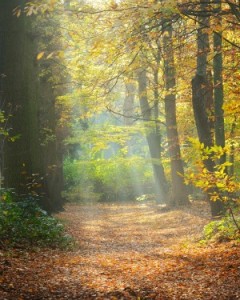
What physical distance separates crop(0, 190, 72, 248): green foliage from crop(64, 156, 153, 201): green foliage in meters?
14.8

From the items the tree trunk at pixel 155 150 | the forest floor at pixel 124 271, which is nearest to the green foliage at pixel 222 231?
the forest floor at pixel 124 271

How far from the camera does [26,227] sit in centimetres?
809

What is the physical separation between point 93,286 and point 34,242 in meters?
2.84

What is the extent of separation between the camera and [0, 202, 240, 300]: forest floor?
497 centimetres

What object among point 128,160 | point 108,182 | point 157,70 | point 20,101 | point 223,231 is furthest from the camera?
point 108,182

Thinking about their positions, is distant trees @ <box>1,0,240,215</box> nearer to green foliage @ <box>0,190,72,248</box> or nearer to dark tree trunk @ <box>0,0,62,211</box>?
dark tree trunk @ <box>0,0,62,211</box>

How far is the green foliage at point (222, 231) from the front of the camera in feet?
26.3

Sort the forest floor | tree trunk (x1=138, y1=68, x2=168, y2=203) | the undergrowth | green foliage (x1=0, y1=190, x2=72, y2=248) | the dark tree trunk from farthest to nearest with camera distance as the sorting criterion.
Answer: tree trunk (x1=138, y1=68, x2=168, y2=203)
the dark tree trunk
the undergrowth
green foliage (x1=0, y1=190, x2=72, y2=248)
the forest floor

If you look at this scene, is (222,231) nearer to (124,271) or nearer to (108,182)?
(124,271)

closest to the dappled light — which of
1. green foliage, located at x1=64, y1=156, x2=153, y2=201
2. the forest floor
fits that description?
the forest floor

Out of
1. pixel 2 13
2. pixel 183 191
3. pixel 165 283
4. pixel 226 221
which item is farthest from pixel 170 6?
pixel 183 191

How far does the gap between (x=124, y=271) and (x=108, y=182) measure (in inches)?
742

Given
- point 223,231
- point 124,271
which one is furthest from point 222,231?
point 124,271

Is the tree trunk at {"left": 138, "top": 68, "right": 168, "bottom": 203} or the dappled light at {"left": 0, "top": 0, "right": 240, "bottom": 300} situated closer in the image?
the dappled light at {"left": 0, "top": 0, "right": 240, "bottom": 300}
